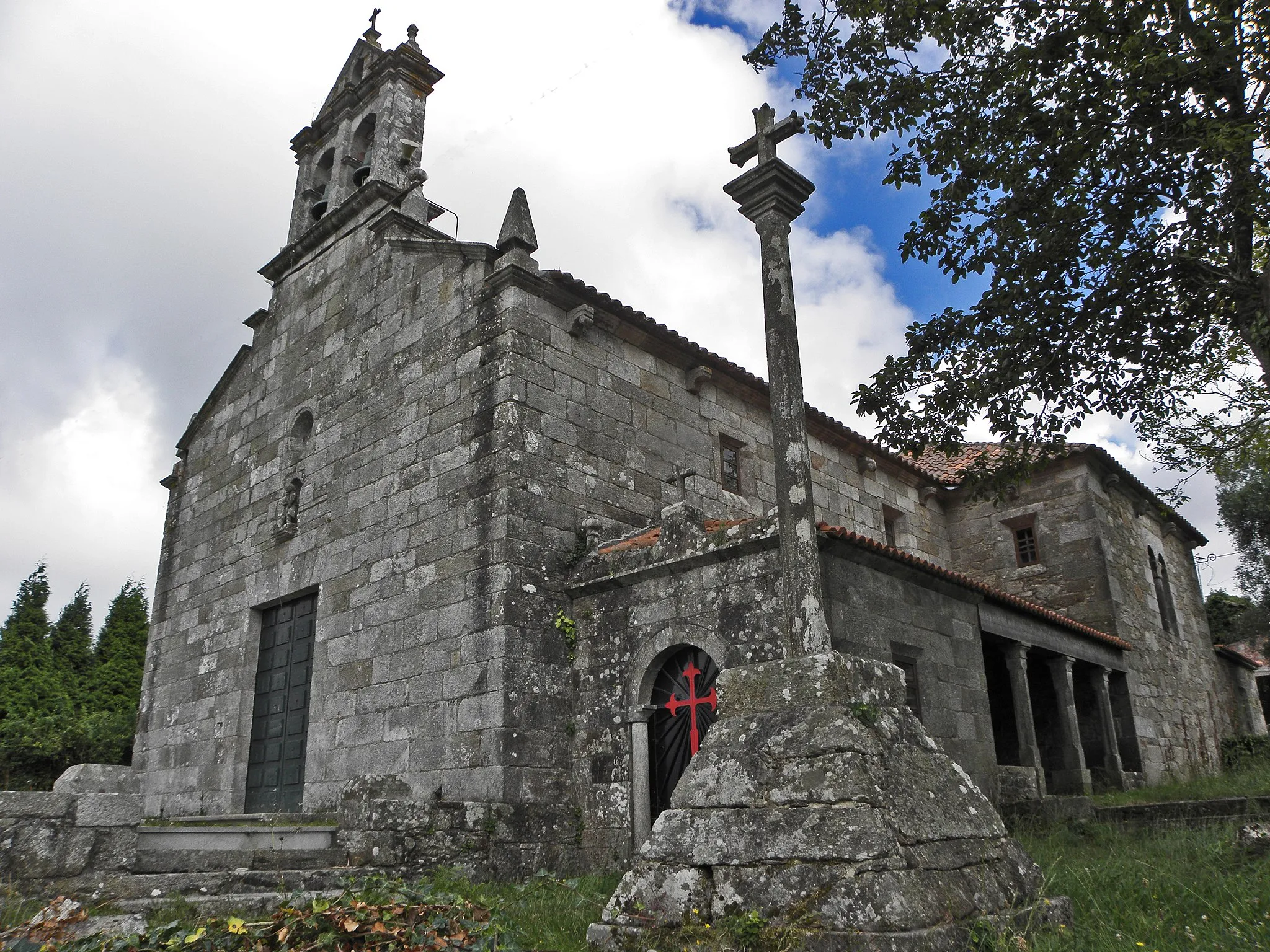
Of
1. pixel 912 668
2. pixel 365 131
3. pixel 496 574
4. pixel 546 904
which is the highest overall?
pixel 365 131

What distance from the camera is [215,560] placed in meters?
13.3

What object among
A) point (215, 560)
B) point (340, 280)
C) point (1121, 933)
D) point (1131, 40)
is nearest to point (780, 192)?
point (1131, 40)

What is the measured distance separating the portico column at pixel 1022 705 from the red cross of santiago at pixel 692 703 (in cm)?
531

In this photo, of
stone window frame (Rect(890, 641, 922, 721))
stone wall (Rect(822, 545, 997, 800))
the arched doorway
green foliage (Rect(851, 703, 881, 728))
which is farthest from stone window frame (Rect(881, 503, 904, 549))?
green foliage (Rect(851, 703, 881, 728))

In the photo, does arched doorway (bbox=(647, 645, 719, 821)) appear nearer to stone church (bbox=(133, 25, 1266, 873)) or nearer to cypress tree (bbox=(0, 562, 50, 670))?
stone church (bbox=(133, 25, 1266, 873))

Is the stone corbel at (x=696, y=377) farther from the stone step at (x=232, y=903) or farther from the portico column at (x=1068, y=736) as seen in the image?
the stone step at (x=232, y=903)

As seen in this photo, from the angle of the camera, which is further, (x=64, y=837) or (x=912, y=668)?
(x=912, y=668)

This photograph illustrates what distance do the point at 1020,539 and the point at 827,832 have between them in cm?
1396

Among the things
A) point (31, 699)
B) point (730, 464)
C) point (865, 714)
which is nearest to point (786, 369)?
point (865, 714)

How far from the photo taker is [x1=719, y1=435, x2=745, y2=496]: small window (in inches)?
475

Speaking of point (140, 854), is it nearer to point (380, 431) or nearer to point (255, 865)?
point (255, 865)

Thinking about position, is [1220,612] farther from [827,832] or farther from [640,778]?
[827,832]

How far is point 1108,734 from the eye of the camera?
14.2 metres

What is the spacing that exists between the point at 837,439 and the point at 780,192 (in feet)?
27.2
